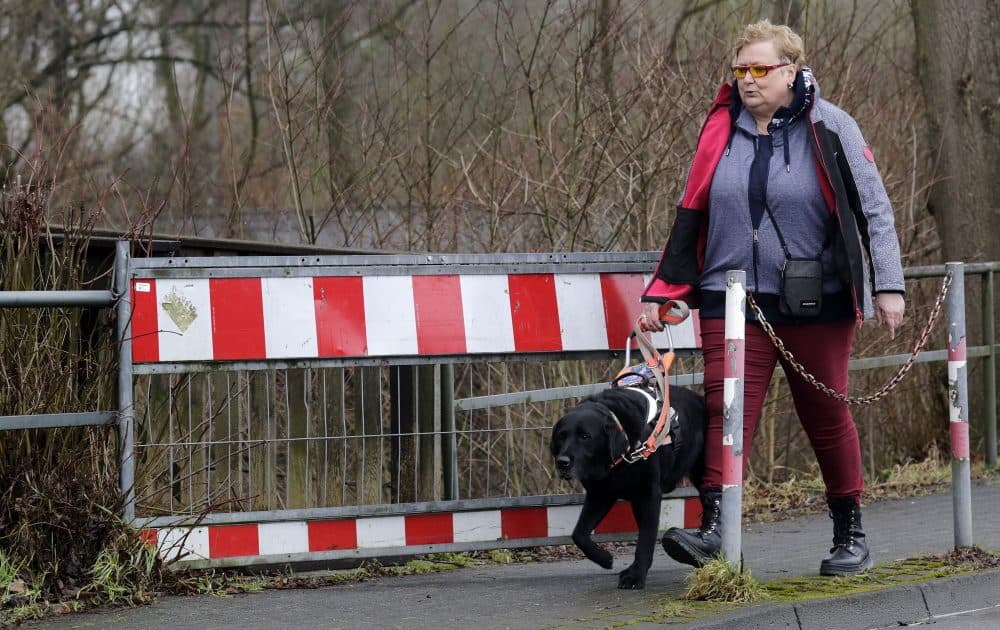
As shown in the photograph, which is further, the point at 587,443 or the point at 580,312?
the point at 580,312

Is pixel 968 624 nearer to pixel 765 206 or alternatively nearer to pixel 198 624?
pixel 765 206

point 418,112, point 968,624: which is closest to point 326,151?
point 418,112

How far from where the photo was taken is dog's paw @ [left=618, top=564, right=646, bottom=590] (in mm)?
5121

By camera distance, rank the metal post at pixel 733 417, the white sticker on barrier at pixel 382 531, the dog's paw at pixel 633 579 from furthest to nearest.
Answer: the white sticker on barrier at pixel 382 531 → the dog's paw at pixel 633 579 → the metal post at pixel 733 417

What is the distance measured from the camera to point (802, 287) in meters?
4.99

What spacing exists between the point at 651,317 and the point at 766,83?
1.02m

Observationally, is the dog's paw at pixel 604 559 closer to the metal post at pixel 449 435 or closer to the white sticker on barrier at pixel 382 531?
the white sticker on barrier at pixel 382 531

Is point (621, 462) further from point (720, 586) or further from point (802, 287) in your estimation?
point (802, 287)

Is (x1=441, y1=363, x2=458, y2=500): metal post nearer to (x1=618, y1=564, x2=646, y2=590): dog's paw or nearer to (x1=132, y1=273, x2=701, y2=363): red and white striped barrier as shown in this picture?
(x1=132, y1=273, x2=701, y2=363): red and white striped barrier

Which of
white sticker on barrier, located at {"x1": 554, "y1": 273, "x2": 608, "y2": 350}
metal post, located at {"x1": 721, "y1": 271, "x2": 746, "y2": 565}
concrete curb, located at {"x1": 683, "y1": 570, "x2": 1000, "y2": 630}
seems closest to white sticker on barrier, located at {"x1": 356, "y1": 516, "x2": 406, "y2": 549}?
white sticker on barrier, located at {"x1": 554, "y1": 273, "x2": 608, "y2": 350}

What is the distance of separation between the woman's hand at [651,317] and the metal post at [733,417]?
0.62 m

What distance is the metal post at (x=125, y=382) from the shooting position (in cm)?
512

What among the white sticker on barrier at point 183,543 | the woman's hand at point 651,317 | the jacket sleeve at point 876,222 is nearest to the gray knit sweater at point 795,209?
the jacket sleeve at point 876,222

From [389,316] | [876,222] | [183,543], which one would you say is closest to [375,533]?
[183,543]
